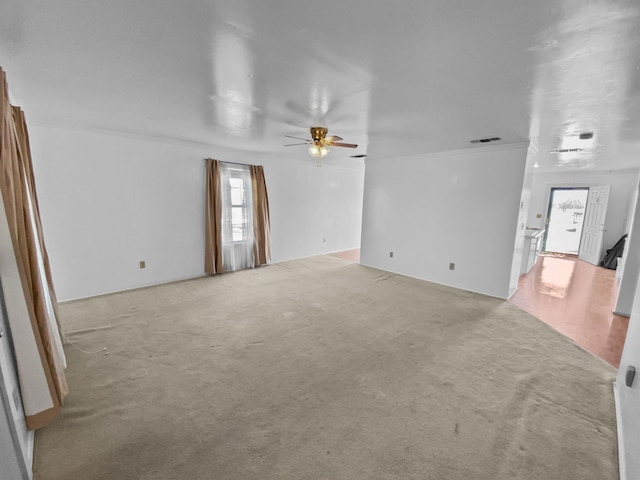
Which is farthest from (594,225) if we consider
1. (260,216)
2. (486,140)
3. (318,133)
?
(260,216)

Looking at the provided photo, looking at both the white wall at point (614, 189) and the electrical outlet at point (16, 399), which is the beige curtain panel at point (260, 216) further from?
the white wall at point (614, 189)

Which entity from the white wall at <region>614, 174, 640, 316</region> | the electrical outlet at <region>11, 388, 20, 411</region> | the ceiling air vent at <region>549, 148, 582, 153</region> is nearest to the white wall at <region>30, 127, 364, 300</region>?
the electrical outlet at <region>11, 388, 20, 411</region>

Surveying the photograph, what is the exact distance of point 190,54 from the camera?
169cm

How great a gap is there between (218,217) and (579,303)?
573 centimetres

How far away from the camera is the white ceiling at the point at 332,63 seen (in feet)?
4.22

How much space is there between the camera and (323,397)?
2.06 m

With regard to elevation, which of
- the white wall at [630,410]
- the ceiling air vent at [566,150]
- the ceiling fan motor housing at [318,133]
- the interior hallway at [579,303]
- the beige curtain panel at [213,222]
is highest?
the ceiling air vent at [566,150]

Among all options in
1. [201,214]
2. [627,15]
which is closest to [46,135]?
[201,214]

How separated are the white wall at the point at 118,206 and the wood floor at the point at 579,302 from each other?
16.4 ft

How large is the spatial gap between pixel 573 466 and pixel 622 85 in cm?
243

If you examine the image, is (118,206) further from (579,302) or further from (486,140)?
(579,302)

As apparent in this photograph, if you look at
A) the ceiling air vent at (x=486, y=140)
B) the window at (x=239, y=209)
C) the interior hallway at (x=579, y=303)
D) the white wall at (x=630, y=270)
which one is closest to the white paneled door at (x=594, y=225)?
the interior hallway at (x=579, y=303)

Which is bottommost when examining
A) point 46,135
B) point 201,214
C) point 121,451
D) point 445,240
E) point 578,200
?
point 121,451

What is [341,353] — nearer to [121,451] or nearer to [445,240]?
[121,451]
